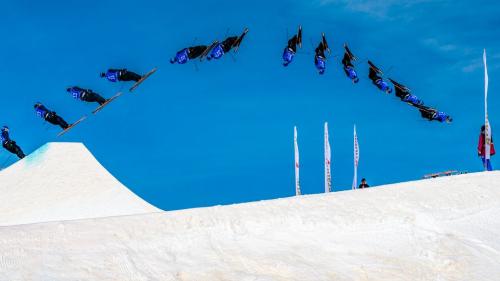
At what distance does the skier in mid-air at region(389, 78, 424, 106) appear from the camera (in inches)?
813

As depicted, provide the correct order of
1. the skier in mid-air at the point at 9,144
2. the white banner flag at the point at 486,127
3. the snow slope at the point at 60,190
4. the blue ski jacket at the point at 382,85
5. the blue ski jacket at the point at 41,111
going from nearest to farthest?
the white banner flag at the point at 486,127, the blue ski jacket at the point at 382,85, the blue ski jacket at the point at 41,111, the snow slope at the point at 60,190, the skier in mid-air at the point at 9,144

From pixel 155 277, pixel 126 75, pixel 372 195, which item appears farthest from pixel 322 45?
pixel 155 277

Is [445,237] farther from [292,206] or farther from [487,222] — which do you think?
[292,206]

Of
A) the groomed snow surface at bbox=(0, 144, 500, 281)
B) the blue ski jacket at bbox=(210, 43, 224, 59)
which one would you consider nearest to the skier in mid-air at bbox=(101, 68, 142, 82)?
the blue ski jacket at bbox=(210, 43, 224, 59)

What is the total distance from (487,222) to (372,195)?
7.84ft

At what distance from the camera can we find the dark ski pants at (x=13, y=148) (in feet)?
87.0

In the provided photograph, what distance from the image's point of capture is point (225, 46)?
1791 centimetres

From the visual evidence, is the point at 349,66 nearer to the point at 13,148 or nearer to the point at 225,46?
the point at 225,46

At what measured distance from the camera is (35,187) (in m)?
25.7

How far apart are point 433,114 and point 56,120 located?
12263 mm

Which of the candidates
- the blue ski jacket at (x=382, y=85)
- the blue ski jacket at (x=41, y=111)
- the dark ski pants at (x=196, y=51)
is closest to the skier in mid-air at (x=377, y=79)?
the blue ski jacket at (x=382, y=85)

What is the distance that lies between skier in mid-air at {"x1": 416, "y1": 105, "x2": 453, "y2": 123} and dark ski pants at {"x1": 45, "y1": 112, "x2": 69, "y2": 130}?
11.5 metres

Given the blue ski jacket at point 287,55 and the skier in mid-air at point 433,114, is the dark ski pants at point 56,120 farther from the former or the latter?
the skier in mid-air at point 433,114

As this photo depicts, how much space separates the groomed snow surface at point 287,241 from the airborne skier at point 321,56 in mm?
6239
